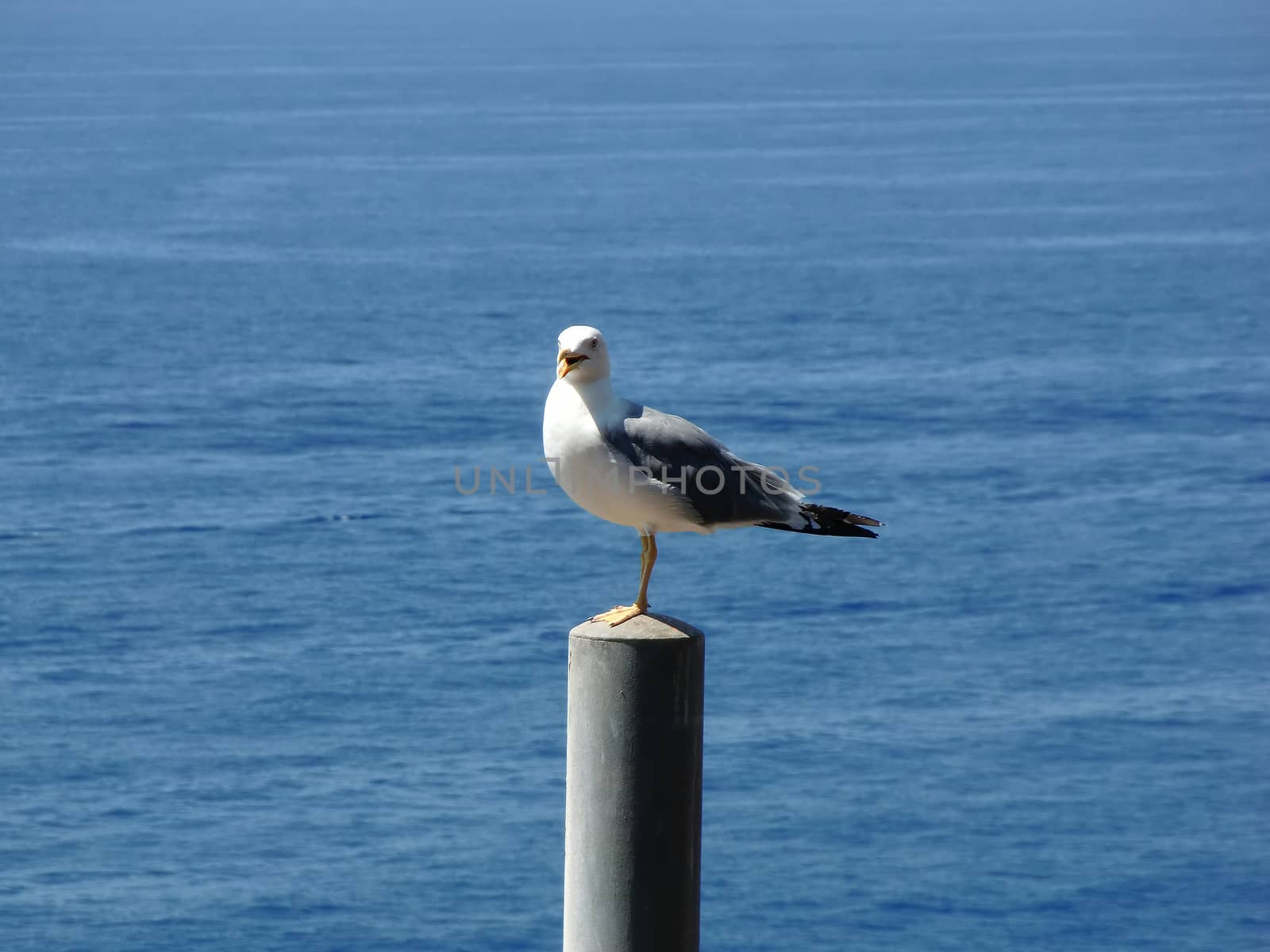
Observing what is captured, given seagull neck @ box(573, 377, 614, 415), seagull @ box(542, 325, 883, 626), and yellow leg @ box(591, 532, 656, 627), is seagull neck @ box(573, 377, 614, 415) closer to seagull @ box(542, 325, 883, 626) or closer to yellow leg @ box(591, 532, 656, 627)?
seagull @ box(542, 325, 883, 626)

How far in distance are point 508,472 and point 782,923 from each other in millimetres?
25586

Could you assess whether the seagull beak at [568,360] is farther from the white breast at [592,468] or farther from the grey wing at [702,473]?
the grey wing at [702,473]

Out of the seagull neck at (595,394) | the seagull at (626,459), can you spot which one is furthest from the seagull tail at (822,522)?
the seagull neck at (595,394)

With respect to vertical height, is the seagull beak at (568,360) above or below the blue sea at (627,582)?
below

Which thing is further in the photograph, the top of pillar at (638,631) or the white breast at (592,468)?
the white breast at (592,468)

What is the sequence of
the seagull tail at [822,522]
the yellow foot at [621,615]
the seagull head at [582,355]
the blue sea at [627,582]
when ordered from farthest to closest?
the blue sea at [627,582] < the seagull tail at [822,522] < the seagull head at [582,355] < the yellow foot at [621,615]

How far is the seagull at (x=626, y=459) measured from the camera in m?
9.98

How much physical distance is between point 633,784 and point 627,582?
Result: 60694mm

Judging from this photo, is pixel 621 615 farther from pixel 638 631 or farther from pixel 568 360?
pixel 568 360

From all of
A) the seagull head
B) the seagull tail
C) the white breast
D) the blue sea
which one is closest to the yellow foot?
the white breast

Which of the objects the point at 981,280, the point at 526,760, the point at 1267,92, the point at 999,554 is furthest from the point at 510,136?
the point at 526,760

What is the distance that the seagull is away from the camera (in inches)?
393

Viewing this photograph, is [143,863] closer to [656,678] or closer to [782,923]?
[782,923]

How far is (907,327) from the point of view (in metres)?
98.7
